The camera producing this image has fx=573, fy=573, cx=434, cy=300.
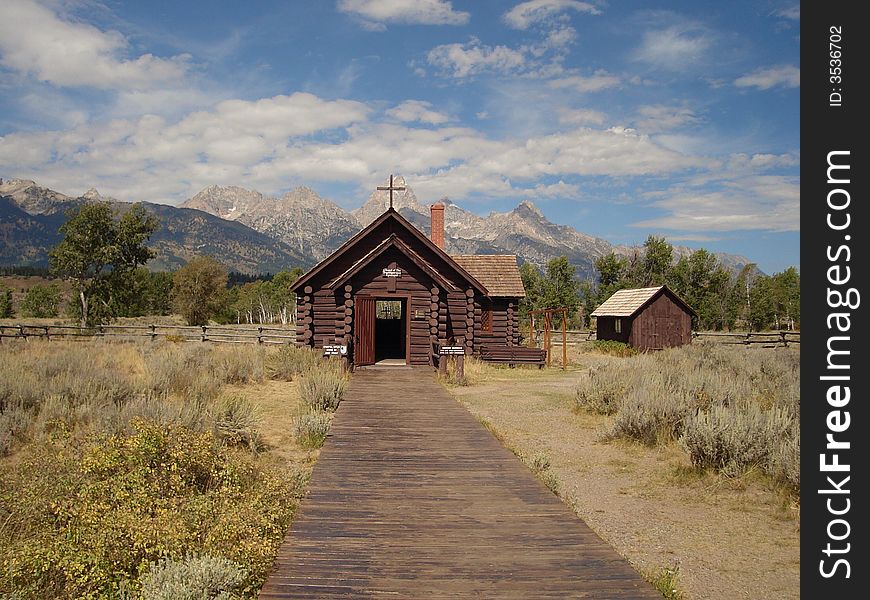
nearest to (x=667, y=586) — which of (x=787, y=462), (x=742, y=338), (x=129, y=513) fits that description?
(x=787, y=462)

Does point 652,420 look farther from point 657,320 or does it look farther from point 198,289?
point 198,289

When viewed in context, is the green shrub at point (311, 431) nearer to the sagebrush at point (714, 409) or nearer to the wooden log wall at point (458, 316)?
the sagebrush at point (714, 409)

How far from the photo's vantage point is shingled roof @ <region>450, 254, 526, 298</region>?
25.0 m

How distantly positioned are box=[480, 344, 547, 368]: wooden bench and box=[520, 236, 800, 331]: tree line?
3503cm

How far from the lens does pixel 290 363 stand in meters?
18.5

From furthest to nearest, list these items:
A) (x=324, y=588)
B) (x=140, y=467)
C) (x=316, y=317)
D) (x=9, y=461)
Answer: (x=316, y=317)
(x=9, y=461)
(x=140, y=467)
(x=324, y=588)

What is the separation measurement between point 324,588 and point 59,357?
15.6 m

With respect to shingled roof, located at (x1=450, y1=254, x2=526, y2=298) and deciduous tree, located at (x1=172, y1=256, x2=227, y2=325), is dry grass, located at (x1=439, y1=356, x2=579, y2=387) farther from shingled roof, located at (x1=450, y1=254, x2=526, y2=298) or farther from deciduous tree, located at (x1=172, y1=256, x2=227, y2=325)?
deciduous tree, located at (x1=172, y1=256, x2=227, y2=325)

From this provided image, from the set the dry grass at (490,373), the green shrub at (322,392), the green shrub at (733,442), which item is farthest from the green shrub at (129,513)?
the dry grass at (490,373)

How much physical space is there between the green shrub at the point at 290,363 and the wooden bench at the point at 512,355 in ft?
22.1

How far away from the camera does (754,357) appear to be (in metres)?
19.3

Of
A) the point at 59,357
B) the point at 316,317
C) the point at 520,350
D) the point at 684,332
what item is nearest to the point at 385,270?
the point at 316,317

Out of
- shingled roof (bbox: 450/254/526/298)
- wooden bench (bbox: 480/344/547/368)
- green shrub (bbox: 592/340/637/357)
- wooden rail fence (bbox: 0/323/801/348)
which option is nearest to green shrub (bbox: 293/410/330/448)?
wooden bench (bbox: 480/344/547/368)
